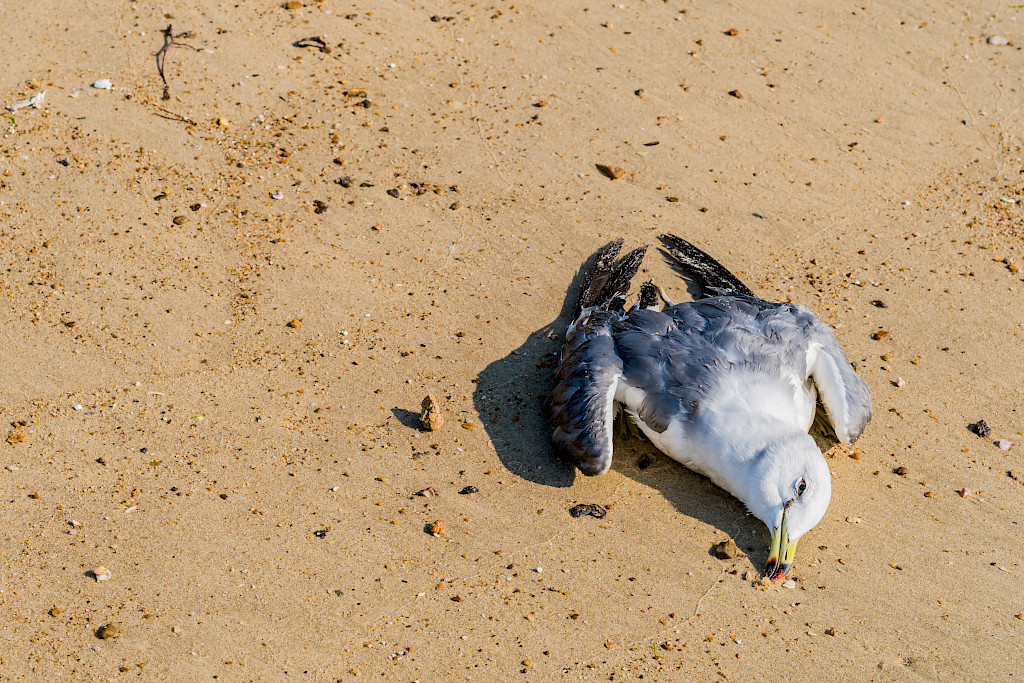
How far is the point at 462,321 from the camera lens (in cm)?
538

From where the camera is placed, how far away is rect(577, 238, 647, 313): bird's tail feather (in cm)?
537

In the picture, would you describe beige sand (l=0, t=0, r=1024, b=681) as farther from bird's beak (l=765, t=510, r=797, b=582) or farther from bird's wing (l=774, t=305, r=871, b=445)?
bird's wing (l=774, t=305, r=871, b=445)

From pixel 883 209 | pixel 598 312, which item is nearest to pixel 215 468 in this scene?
pixel 598 312

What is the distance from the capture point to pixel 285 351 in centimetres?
512

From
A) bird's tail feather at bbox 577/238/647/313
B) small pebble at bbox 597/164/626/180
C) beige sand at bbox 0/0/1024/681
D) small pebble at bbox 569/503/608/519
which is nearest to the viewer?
beige sand at bbox 0/0/1024/681

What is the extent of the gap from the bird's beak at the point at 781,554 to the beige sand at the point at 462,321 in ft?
0.32

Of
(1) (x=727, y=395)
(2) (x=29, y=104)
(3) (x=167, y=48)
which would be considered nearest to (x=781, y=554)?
(1) (x=727, y=395)

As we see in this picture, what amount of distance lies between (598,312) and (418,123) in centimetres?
220

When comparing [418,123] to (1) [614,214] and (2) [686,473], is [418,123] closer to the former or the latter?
(1) [614,214]

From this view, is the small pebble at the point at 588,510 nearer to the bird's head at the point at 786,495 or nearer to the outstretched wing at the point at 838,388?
the bird's head at the point at 786,495

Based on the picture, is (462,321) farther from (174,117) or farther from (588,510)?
(174,117)

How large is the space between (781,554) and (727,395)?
2.56 feet

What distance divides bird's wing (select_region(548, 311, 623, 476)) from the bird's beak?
2.74ft

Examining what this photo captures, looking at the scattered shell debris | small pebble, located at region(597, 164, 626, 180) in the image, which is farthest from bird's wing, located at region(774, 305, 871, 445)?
the scattered shell debris
